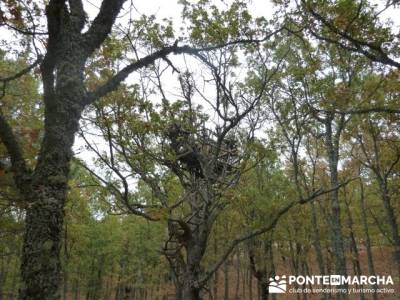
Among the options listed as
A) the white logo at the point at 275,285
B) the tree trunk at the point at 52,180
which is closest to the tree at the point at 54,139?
the tree trunk at the point at 52,180

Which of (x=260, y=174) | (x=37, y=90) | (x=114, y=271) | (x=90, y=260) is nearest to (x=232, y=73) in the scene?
(x=37, y=90)

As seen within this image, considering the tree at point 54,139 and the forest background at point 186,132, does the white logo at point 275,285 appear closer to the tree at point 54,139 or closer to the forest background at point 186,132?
the forest background at point 186,132

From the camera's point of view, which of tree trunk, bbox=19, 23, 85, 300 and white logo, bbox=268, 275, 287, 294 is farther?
white logo, bbox=268, 275, 287, 294

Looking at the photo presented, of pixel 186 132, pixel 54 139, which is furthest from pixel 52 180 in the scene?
pixel 186 132

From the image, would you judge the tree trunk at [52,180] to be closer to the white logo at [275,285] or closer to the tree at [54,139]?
the tree at [54,139]

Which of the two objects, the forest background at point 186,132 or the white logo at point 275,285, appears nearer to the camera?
the forest background at point 186,132

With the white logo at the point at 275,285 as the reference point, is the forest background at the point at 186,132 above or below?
above

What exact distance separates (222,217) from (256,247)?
2.39 meters

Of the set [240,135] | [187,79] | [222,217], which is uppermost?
[187,79]

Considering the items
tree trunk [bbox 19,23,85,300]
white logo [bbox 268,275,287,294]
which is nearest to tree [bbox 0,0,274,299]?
tree trunk [bbox 19,23,85,300]

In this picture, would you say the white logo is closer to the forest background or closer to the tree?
the forest background

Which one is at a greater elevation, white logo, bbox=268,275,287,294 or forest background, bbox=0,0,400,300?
forest background, bbox=0,0,400,300

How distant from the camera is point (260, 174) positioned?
1748 cm

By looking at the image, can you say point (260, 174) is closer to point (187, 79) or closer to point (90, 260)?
point (187, 79)
